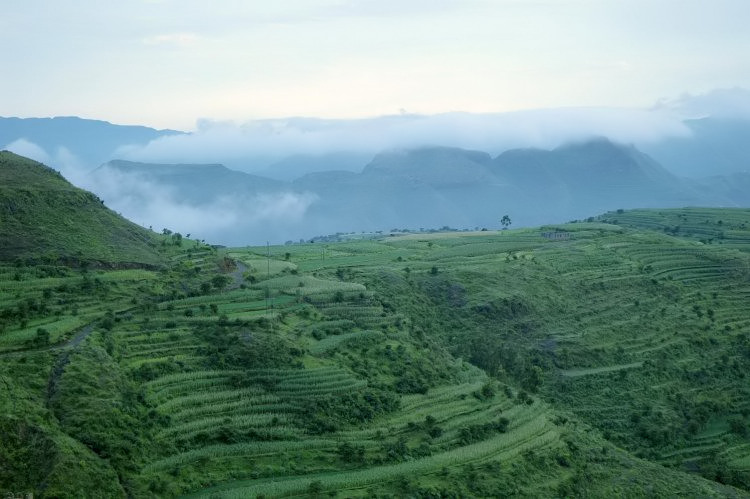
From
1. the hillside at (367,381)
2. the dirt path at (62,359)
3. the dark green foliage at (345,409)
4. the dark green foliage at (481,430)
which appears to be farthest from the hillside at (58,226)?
the dark green foliage at (481,430)

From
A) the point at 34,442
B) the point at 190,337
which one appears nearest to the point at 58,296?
the point at 190,337

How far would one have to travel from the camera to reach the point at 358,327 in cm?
5062

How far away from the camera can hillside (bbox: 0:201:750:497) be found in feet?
110

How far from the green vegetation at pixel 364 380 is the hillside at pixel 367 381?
14 centimetres

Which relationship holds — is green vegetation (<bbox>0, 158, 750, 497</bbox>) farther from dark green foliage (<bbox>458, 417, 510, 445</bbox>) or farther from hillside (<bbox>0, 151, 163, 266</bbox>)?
hillside (<bbox>0, 151, 163, 266</bbox>)

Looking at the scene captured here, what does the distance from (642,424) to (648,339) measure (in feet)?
42.0

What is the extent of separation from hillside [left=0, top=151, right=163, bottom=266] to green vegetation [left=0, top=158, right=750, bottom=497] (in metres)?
0.80

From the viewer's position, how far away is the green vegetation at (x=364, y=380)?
33.6 m

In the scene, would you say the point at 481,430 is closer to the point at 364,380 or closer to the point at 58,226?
the point at 364,380

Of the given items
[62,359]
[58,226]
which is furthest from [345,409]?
[58,226]

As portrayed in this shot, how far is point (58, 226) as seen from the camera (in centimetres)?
5338

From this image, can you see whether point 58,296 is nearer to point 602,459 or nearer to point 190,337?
point 190,337

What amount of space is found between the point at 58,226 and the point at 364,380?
24606 mm

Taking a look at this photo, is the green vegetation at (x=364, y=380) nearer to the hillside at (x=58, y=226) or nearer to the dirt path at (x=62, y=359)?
the dirt path at (x=62, y=359)
